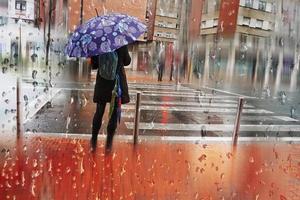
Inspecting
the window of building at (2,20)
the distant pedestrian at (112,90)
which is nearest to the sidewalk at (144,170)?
the distant pedestrian at (112,90)

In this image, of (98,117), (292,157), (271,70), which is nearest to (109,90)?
(98,117)

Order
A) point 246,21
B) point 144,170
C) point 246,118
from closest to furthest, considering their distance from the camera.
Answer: point 246,21 → point 144,170 → point 246,118

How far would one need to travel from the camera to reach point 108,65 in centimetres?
147

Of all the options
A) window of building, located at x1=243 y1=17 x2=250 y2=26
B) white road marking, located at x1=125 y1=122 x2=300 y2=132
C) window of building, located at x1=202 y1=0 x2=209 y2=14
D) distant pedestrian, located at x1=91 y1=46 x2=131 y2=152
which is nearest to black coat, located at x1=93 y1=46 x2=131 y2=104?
distant pedestrian, located at x1=91 y1=46 x2=131 y2=152

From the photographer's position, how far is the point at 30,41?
4.62 ft

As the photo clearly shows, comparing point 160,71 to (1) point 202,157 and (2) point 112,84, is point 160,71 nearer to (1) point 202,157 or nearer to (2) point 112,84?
(2) point 112,84

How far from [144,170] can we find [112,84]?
0.47 meters

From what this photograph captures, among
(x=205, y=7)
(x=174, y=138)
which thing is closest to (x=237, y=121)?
(x=174, y=138)

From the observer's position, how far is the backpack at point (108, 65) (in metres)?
1.45

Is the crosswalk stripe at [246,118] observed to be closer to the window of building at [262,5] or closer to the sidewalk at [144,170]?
the sidewalk at [144,170]

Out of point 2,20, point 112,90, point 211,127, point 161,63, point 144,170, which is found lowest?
point 144,170

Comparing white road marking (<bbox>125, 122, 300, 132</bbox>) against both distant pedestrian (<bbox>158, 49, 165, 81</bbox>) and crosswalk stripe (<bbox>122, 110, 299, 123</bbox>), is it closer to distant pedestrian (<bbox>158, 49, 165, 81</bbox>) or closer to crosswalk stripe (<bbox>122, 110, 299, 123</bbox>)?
crosswalk stripe (<bbox>122, 110, 299, 123</bbox>)

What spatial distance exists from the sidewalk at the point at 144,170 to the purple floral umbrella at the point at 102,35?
526 mm

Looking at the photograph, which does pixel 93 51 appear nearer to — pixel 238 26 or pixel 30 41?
pixel 30 41
